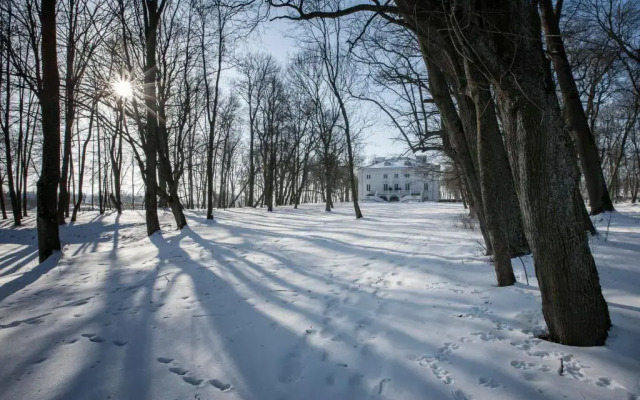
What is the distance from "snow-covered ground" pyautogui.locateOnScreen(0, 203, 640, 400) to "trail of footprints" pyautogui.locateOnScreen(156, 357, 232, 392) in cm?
1

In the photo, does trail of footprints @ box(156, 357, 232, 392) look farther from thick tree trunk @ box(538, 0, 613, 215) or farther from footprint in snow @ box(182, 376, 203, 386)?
thick tree trunk @ box(538, 0, 613, 215)

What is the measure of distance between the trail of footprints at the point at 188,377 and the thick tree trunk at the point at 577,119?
9759 mm

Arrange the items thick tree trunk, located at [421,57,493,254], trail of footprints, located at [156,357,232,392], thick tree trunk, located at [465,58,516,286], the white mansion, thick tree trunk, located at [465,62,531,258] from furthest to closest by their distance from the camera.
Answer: the white mansion, thick tree trunk, located at [421,57,493,254], thick tree trunk, located at [465,58,516,286], thick tree trunk, located at [465,62,531,258], trail of footprints, located at [156,357,232,392]

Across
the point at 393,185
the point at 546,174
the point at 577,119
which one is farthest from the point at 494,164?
the point at 393,185

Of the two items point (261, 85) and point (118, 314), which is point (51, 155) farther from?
point (261, 85)

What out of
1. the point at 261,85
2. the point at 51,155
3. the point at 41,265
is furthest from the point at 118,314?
the point at 261,85

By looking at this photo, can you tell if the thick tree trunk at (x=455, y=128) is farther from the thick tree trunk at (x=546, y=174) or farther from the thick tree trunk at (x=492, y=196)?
the thick tree trunk at (x=546, y=174)

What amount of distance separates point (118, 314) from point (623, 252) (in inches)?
291

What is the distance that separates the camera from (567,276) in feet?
8.17

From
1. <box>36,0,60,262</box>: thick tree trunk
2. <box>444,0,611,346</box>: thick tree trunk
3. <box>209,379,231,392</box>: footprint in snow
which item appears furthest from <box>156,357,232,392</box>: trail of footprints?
<box>36,0,60,262</box>: thick tree trunk

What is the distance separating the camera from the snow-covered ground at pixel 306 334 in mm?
2227

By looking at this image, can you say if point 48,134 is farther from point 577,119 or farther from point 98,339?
point 577,119

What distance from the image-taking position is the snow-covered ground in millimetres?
2227

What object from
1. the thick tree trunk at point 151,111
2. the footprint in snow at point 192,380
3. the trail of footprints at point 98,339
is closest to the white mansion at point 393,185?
the thick tree trunk at point 151,111
